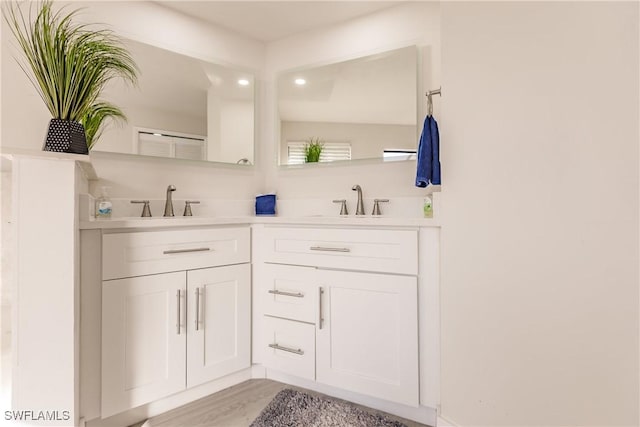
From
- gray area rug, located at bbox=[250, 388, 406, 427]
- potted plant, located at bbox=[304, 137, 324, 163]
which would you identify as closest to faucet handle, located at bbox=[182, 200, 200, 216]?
potted plant, located at bbox=[304, 137, 324, 163]

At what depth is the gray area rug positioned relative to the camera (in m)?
1.65

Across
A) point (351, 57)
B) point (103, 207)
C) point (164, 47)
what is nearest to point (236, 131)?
point (164, 47)

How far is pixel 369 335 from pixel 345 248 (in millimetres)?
436

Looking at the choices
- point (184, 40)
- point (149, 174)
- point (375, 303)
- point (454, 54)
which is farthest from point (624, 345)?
point (184, 40)

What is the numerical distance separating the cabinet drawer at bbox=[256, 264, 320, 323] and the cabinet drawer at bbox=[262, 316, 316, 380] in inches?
1.9

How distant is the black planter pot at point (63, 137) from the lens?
53.2 inches

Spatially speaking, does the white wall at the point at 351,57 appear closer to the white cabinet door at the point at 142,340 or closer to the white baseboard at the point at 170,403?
the white cabinet door at the point at 142,340

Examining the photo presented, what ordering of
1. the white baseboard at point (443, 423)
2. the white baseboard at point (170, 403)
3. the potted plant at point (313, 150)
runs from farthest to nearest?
the potted plant at point (313, 150)
the white baseboard at point (170, 403)
the white baseboard at point (443, 423)

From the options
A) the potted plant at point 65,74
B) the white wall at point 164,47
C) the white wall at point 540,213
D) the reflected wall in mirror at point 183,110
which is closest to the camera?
the white wall at point 540,213

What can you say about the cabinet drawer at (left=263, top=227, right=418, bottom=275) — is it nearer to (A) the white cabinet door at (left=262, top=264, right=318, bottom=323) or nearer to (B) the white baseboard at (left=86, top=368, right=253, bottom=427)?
(A) the white cabinet door at (left=262, top=264, right=318, bottom=323)

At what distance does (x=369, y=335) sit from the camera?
1.73m

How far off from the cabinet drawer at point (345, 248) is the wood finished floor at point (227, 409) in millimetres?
715

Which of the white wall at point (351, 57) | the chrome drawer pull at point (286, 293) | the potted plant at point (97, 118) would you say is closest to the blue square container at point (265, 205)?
the white wall at point (351, 57)

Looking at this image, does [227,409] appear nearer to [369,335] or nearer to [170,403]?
[170,403]
